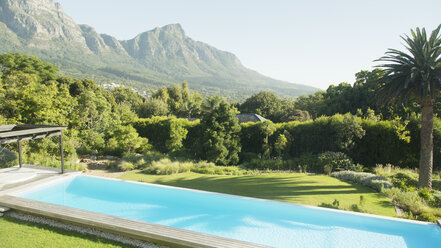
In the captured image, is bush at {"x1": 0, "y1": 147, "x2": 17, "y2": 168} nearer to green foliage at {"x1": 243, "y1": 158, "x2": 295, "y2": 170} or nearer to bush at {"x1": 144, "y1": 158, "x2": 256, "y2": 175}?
bush at {"x1": 144, "y1": 158, "x2": 256, "y2": 175}

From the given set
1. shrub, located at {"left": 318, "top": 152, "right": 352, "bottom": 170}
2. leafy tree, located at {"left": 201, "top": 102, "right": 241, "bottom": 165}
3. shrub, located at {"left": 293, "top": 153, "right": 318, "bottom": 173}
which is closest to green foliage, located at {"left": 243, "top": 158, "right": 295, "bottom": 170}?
shrub, located at {"left": 293, "top": 153, "right": 318, "bottom": 173}

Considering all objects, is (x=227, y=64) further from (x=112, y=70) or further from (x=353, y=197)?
(x=353, y=197)

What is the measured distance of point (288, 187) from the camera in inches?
361

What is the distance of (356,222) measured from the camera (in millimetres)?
6102

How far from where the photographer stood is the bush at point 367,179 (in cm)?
889

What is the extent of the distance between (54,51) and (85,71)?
1996 centimetres

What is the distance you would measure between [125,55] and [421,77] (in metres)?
145

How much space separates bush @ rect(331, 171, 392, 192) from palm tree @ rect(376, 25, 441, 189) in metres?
1.19

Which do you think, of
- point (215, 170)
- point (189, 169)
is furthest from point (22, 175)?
point (215, 170)

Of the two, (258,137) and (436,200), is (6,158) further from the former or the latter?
(436,200)

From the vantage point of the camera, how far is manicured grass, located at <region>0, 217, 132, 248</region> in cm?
475

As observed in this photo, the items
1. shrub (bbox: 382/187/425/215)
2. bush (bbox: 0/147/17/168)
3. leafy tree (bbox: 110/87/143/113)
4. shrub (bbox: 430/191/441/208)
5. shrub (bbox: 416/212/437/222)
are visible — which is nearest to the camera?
shrub (bbox: 416/212/437/222)

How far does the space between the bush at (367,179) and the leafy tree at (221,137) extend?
5379 mm

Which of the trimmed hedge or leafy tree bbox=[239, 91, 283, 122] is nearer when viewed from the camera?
the trimmed hedge
